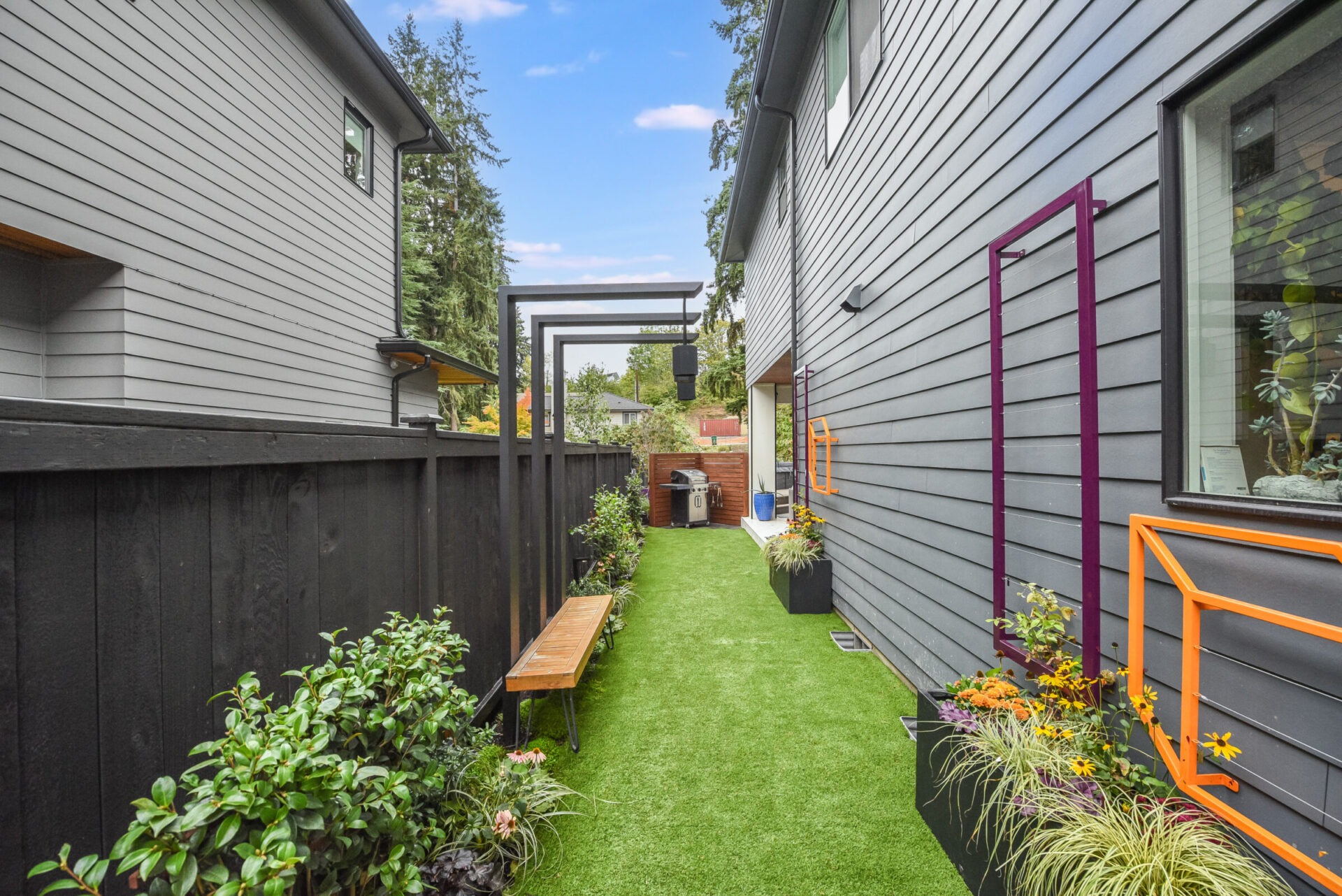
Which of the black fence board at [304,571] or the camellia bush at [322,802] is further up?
the black fence board at [304,571]

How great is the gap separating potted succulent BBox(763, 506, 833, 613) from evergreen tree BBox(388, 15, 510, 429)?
14.0 metres

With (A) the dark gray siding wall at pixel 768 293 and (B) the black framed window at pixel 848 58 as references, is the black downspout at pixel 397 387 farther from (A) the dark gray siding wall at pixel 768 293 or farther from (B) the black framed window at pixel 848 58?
(B) the black framed window at pixel 848 58

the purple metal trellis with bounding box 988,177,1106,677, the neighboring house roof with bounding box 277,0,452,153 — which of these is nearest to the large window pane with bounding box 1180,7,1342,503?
the purple metal trellis with bounding box 988,177,1106,677

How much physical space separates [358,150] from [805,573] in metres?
6.57

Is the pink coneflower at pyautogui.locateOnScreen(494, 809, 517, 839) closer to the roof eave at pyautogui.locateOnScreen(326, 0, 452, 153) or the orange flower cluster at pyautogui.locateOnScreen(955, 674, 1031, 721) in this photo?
the orange flower cluster at pyautogui.locateOnScreen(955, 674, 1031, 721)

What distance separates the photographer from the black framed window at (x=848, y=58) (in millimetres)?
3859

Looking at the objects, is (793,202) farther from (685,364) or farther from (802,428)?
(685,364)

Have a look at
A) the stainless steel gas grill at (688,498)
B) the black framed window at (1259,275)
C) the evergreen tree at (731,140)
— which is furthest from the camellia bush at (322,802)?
the evergreen tree at (731,140)

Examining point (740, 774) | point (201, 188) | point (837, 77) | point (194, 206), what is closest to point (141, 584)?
point (740, 774)

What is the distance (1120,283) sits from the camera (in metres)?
1.75

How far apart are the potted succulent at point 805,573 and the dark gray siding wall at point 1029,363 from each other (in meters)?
0.53

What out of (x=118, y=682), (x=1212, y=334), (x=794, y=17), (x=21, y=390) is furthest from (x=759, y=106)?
(x=118, y=682)

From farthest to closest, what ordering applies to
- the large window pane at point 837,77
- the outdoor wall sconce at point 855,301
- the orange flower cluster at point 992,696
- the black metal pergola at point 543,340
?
the large window pane at point 837,77 → the outdoor wall sconce at point 855,301 → the black metal pergola at point 543,340 → the orange flower cluster at point 992,696

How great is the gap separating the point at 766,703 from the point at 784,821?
3.29 feet
